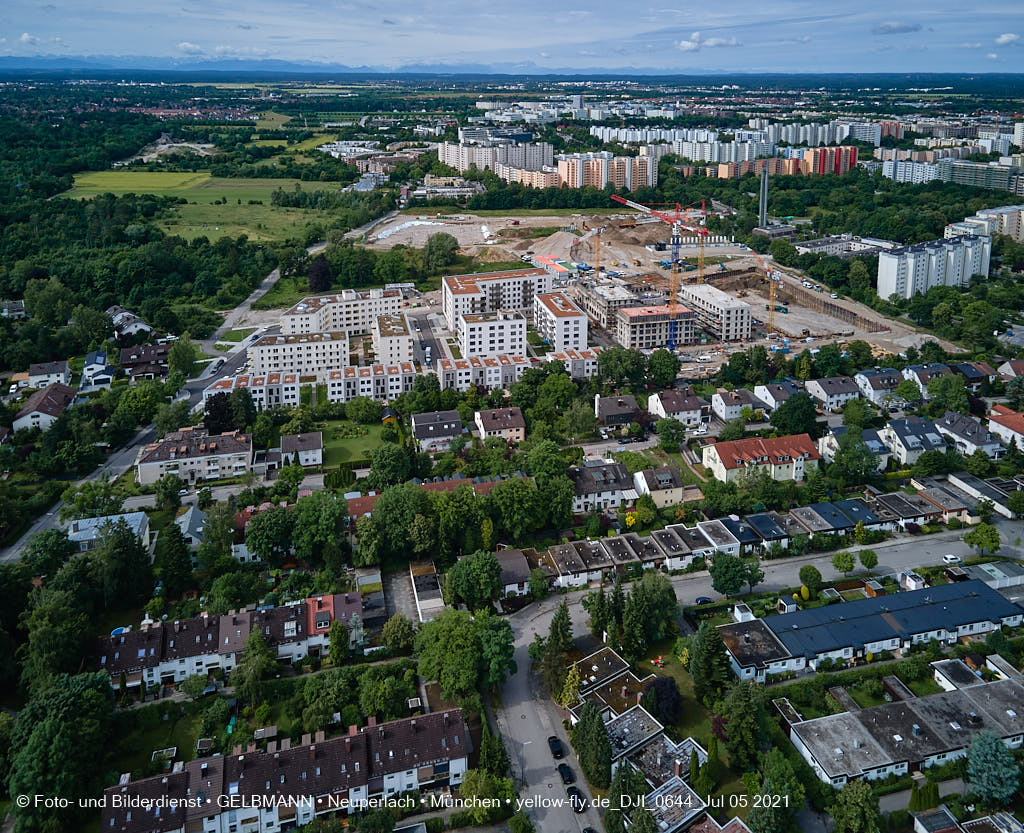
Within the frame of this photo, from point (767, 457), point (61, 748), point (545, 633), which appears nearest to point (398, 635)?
point (545, 633)

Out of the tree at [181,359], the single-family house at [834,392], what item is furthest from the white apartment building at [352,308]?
the single-family house at [834,392]

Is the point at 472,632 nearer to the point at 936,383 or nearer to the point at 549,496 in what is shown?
the point at 549,496

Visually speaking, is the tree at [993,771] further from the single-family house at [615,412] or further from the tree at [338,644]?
the single-family house at [615,412]

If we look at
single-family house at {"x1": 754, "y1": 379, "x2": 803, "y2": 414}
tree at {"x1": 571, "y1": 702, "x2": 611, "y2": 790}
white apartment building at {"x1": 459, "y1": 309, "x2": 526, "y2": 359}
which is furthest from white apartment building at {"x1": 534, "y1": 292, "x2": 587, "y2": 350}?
tree at {"x1": 571, "y1": 702, "x2": 611, "y2": 790}

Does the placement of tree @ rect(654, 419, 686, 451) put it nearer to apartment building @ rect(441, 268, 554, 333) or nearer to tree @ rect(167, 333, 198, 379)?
apartment building @ rect(441, 268, 554, 333)

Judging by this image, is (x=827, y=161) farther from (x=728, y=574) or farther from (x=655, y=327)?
(x=728, y=574)
